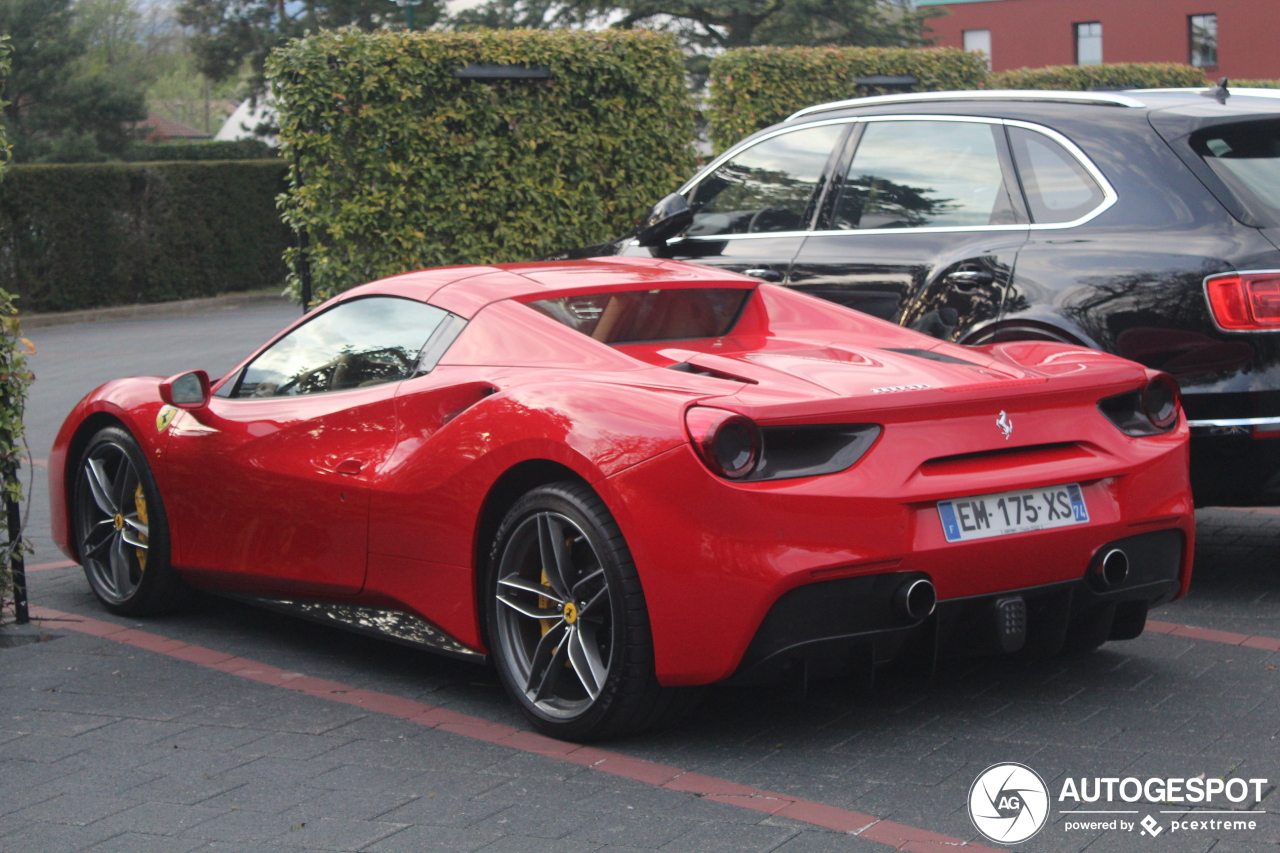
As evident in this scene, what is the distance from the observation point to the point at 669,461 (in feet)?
11.9

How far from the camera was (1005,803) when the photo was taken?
138 inches

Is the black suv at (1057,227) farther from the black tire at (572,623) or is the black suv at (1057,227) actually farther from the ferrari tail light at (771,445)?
the black tire at (572,623)

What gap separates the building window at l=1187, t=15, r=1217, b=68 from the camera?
45.6 metres

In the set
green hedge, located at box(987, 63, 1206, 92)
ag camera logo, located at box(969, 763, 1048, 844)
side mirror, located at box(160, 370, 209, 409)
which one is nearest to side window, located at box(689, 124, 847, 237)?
side mirror, located at box(160, 370, 209, 409)

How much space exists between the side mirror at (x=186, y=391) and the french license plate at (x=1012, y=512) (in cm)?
279

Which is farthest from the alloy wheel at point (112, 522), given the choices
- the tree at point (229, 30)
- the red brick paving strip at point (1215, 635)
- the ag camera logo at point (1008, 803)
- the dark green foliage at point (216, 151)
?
the tree at point (229, 30)

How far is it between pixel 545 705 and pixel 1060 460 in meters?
1.56

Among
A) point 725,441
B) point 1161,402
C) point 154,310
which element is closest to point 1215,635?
point 1161,402

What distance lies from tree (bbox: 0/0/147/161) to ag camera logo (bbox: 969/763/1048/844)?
95.3ft

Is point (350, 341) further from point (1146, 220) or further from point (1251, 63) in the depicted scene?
point (1251, 63)

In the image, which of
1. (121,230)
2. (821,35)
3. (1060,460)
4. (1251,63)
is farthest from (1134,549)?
(1251,63)

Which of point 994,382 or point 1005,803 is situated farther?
point 994,382

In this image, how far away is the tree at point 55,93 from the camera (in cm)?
2947

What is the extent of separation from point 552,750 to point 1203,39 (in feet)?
155
